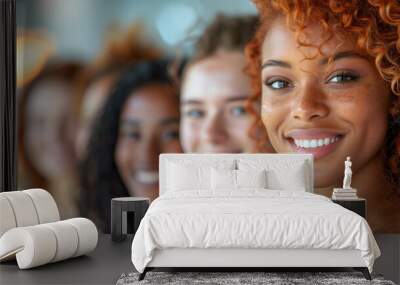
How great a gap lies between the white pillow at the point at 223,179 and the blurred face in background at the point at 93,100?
163 cm

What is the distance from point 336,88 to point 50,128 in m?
3.10

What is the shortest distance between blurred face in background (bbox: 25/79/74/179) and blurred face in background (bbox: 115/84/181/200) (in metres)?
0.61

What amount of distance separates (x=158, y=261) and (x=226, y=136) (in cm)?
251

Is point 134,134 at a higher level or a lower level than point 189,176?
higher

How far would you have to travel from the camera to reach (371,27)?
6.47m

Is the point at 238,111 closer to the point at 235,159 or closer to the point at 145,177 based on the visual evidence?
the point at 235,159

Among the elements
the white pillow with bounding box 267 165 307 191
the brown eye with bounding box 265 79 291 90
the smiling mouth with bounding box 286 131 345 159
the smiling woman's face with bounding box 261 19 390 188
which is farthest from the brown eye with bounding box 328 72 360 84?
the white pillow with bounding box 267 165 307 191

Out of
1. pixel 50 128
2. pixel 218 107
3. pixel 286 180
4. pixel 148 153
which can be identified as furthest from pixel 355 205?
pixel 50 128

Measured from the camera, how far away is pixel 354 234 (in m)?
4.46

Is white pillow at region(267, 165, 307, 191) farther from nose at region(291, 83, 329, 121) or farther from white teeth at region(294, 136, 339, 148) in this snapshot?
nose at region(291, 83, 329, 121)

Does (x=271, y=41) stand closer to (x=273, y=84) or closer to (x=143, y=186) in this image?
(x=273, y=84)

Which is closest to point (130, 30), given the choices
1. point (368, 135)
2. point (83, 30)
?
point (83, 30)

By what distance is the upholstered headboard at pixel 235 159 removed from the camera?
6.55 meters

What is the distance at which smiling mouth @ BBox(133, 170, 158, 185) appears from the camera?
22.7 ft
